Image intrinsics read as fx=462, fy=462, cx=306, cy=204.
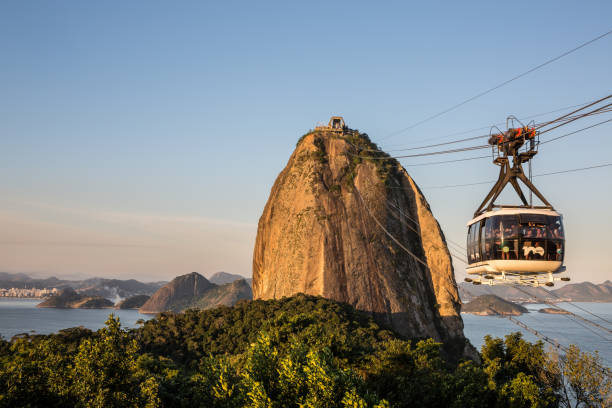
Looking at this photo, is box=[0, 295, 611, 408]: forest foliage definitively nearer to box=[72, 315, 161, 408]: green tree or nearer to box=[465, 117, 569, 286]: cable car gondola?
box=[72, 315, 161, 408]: green tree

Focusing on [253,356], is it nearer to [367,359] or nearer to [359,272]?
[367,359]

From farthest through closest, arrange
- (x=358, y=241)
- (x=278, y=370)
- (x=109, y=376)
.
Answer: (x=358, y=241) → (x=278, y=370) → (x=109, y=376)

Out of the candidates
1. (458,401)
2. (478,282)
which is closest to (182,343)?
(458,401)

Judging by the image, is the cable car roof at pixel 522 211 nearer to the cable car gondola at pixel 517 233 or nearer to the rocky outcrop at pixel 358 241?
the cable car gondola at pixel 517 233

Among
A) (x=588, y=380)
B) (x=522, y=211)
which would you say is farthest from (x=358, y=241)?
(x=522, y=211)

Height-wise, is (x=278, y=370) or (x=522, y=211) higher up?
(x=522, y=211)

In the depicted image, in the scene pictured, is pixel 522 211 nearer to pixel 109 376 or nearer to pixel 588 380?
pixel 109 376

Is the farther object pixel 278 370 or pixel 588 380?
pixel 588 380

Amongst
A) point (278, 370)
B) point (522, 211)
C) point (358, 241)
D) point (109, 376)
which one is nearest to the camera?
point (109, 376)
